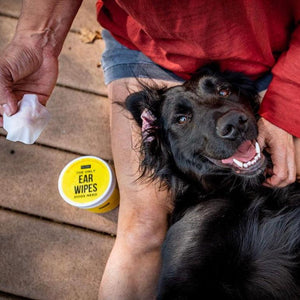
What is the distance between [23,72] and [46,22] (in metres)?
0.37

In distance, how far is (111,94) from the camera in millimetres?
2201

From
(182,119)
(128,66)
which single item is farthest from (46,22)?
(182,119)

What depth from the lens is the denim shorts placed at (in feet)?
6.91

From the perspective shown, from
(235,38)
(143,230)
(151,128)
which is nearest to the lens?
(235,38)

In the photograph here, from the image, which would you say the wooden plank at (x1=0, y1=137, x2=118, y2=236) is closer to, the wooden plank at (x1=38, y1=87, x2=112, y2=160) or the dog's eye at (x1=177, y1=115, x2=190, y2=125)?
the wooden plank at (x1=38, y1=87, x2=112, y2=160)

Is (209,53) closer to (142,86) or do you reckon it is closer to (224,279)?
(142,86)

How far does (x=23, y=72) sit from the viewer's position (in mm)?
1728

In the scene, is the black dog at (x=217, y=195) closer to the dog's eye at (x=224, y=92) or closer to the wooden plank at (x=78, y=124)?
the dog's eye at (x=224, y=92)

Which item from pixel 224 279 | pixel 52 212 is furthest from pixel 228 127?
pixel 52 212

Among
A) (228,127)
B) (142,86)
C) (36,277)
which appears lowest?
(36,277)

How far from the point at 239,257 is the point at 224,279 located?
0.43ft

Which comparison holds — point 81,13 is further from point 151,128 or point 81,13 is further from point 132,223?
point 132,223

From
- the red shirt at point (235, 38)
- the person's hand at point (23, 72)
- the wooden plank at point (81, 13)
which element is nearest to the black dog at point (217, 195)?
the red shirt at point (235, 38)

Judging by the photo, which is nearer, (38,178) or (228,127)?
(228,127)
